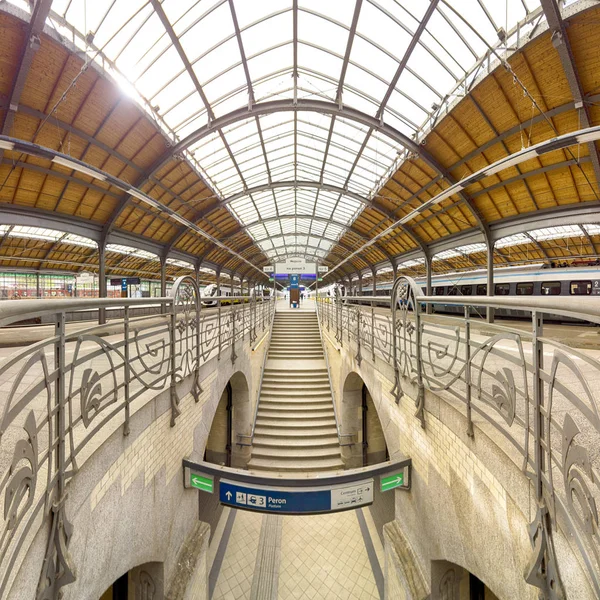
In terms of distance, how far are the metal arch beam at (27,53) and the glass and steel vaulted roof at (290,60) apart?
2.14 ft

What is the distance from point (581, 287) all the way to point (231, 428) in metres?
13.5

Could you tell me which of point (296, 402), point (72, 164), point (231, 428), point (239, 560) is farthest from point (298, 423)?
point (72, 164)

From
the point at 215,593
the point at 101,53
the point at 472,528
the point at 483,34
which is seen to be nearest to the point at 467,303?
the point at 472,528

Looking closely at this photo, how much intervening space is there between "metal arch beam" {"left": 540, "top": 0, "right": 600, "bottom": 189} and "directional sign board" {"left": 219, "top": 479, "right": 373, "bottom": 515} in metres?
7.99

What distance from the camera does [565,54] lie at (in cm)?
539

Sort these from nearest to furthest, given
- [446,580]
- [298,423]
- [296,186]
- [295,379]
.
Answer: [446,580]
[298,423]
[295,379]
[296,186]

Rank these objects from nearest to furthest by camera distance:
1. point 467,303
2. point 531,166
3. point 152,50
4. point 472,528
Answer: point 467,303 → point 472,528 → point 152,50 → point 531,166

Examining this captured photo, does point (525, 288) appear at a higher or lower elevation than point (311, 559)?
higher

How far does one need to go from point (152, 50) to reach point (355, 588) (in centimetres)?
1199

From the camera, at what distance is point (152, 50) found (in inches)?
267

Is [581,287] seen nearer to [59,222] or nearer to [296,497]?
[296,497]

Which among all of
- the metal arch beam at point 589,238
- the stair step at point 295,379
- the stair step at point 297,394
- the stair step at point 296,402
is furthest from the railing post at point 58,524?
the metal arch beam at point 589,238

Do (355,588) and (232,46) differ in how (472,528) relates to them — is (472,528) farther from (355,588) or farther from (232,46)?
(232,46)

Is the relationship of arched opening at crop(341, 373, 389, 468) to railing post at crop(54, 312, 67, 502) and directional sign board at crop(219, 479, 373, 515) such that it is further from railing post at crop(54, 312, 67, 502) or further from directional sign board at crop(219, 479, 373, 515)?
railing post at crop(54, 312, 67, 502)
